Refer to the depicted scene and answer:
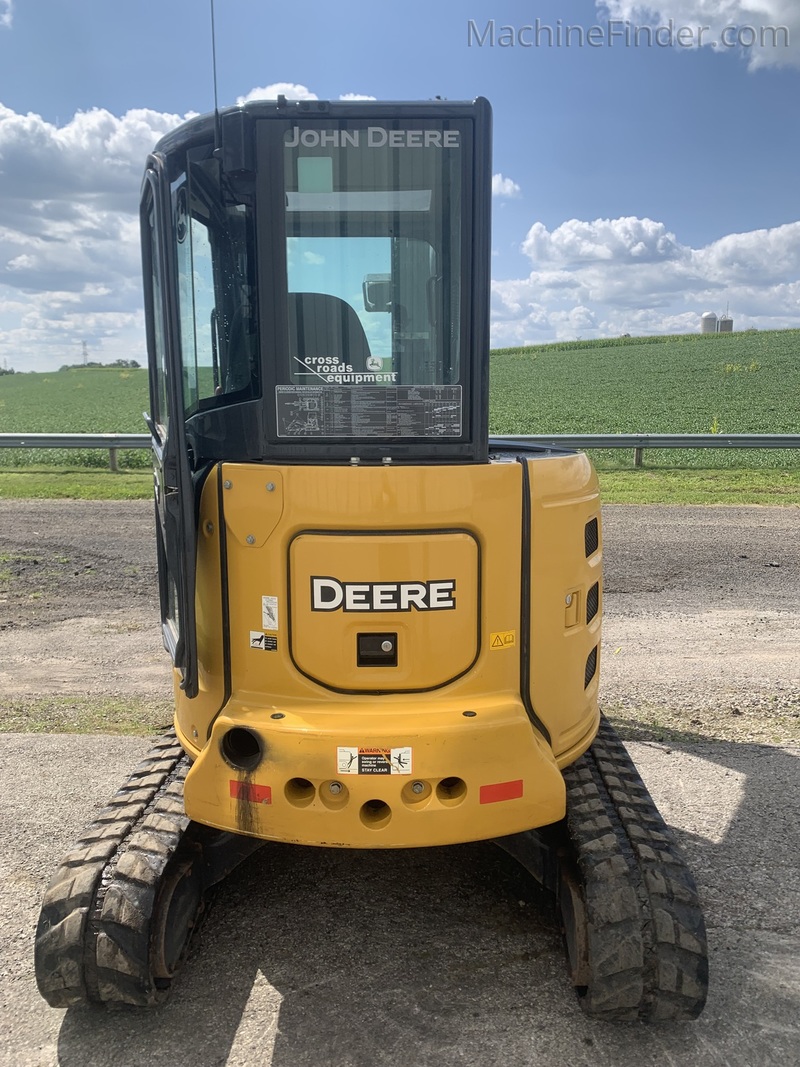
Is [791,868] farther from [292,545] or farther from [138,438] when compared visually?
[138,438]

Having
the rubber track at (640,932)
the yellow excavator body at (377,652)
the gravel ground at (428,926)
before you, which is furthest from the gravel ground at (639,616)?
the yellow excavator body at (377,652)

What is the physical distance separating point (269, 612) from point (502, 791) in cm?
95

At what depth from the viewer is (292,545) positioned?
2.79m

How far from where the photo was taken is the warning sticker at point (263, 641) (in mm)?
2854

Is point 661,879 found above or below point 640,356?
below

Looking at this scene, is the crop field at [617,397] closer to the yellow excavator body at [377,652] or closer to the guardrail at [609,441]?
the guardrail at [609,441]

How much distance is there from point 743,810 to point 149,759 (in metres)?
2.87

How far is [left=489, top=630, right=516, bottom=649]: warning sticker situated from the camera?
2.89 meters

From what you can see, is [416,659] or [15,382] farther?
[15,382]

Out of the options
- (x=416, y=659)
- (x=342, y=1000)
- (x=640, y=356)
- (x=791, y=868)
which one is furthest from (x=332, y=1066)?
(x=640, y=356)

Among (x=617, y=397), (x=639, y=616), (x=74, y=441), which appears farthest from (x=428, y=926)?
(x=617, y=397)

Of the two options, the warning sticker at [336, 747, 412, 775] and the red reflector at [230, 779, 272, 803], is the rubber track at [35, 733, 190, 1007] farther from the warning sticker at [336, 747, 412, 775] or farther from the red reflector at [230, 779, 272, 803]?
the warning sticker at [336, 747, 412, 775]

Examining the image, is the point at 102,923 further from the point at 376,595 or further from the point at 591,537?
the point at 591,537

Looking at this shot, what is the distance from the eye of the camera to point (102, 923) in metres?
2.75
